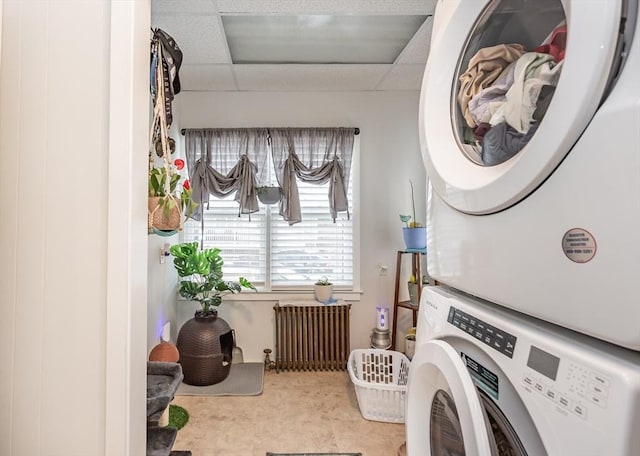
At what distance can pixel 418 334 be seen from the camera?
3.44ft

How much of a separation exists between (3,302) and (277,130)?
252cm

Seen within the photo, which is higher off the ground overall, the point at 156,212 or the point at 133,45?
the point at 133,45

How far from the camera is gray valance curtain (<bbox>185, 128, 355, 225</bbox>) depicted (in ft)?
10.0

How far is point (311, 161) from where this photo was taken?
3.10m

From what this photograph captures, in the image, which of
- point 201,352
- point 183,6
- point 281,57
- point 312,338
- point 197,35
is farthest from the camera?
point 312,338

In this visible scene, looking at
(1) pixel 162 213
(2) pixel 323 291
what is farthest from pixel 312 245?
(1) pixel 162 213

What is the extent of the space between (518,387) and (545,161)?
0.40 m

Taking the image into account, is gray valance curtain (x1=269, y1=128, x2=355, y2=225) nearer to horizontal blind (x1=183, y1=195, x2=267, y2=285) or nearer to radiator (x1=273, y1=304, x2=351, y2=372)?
horizontal blind (x1=183, y1=195, x2=267, y2=285)

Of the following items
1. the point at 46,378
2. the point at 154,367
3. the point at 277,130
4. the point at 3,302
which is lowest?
the point at 154,367

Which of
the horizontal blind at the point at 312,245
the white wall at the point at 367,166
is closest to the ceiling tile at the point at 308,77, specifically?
the white wall at the point at 367,166

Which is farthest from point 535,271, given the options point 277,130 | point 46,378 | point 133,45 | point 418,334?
point 277,130

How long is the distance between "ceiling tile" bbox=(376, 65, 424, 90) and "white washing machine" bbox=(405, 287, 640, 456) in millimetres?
2368

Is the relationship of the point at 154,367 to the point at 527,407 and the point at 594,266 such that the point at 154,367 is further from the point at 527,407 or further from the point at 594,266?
the point at 594,266

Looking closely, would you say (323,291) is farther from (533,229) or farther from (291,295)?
(533,229)
